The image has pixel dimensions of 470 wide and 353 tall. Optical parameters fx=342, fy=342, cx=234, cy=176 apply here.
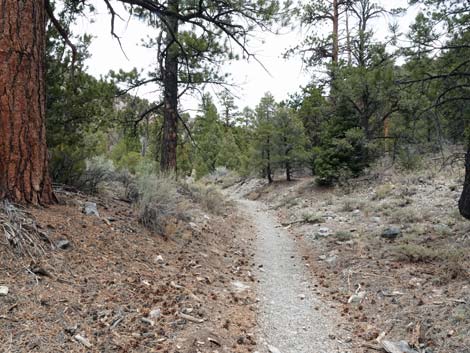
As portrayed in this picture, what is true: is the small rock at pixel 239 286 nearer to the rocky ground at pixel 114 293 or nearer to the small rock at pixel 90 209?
the rocky ground at pixel 114 293

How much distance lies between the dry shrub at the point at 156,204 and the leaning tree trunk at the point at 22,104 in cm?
164

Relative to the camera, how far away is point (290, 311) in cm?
412

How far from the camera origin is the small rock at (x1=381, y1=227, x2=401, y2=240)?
6.35 metres

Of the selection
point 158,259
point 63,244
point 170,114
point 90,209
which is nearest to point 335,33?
point 170,114

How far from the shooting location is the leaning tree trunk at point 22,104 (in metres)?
3.84

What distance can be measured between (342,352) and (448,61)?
5075mm

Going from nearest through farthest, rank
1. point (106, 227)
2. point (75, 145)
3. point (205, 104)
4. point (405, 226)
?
point (106, 227) < point (75, 145) < point (405, 226) < point (205, 104)

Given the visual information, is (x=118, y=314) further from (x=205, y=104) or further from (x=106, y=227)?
(x=205, y=104)

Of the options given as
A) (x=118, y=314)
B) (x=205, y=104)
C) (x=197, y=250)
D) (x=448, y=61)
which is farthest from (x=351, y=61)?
(x=118, y=314)

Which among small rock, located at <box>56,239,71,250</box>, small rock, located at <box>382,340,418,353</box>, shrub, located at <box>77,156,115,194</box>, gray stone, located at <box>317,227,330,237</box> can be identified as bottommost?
small rock, located at <box>382,340,418,353</box>

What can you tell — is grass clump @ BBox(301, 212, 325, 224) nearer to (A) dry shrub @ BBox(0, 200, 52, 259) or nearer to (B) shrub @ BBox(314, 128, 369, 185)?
(B) shrub @ BBox(314, 128, 369, 185)

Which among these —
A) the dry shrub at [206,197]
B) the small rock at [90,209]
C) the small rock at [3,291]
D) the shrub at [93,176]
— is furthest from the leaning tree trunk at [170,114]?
the small rock at [3,291]

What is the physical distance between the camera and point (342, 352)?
322 centimetres

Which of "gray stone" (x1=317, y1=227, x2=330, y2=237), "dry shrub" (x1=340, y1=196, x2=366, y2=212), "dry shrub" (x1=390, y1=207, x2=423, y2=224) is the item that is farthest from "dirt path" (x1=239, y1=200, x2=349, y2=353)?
"dry shrub" (x1=340, y1=196, x2=366, y2=212)
